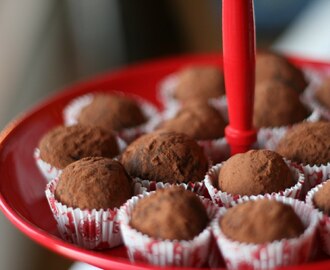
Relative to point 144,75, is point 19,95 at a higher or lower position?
lower

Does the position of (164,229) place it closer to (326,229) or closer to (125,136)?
(326,229)

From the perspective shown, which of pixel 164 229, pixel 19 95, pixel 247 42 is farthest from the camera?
pixel 19 95

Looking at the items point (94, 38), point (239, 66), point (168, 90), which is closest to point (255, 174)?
point (239, 66)

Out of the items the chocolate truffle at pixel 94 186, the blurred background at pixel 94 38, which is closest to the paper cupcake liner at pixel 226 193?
the chocolate truffle at pixel 94 186

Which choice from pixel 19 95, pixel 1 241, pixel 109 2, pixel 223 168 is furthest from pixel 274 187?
pixel 109 2

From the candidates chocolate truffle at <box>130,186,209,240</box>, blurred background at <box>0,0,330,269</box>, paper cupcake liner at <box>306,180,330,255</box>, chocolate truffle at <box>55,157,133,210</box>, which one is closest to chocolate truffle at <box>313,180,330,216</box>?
paper cupcake liner at <box>306,180,330,255</box>

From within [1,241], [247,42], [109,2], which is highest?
[247,42]

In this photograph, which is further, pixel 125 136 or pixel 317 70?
pixel 317 70

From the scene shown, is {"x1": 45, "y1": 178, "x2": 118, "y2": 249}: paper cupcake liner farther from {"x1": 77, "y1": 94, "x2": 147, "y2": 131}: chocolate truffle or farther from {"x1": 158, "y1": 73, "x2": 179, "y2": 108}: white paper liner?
{"x1": 158, "y1": 73, "x2": 179, "y2": 108}: white paper liner
